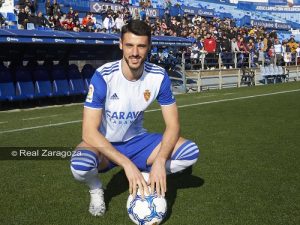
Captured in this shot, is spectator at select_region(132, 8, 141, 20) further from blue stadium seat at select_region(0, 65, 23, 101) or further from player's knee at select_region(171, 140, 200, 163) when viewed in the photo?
player's knee at select_region(171, 140, 200, 163)

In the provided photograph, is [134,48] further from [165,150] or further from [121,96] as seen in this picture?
[165,150]

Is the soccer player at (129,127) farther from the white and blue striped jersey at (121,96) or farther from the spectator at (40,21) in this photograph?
the spectator at (40,21)

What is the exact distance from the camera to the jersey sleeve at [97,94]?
4.06m

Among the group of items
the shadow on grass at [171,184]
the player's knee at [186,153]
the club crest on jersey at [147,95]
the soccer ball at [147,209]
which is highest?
the club crest on jersey at [147,95]

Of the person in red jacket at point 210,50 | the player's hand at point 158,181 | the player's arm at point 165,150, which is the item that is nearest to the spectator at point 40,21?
the person in red jacket at point 210,50

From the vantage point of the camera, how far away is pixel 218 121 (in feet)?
32.9

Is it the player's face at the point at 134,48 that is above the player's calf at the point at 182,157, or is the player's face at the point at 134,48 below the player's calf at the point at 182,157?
above

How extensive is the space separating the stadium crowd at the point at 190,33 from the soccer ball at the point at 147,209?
13660 millimetres

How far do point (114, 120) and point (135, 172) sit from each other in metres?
0.75

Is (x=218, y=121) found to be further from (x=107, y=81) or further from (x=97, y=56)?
(x=97, y=56)

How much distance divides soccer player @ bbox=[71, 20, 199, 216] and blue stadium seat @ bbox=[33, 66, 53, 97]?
10228mm

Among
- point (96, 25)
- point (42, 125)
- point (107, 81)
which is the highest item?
point (96, 25)

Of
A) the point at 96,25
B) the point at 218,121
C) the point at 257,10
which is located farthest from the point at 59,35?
the point at 257,10

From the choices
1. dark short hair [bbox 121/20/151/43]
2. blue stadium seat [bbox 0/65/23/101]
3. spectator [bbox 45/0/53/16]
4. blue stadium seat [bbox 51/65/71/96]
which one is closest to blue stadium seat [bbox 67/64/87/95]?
blue stadium seat [bbox 51/65/71/96]
